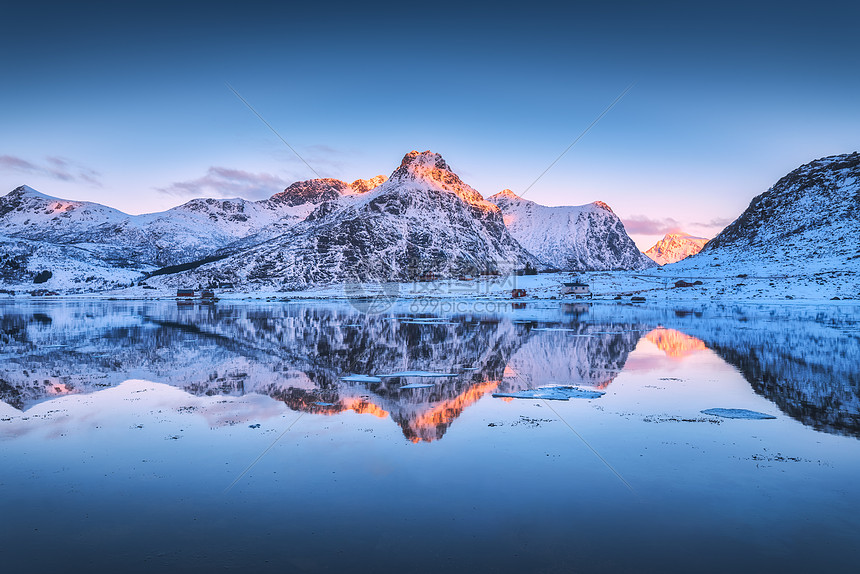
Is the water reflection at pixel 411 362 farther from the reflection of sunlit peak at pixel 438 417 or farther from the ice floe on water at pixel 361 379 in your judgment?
the ice floe on water at pixel 361 379

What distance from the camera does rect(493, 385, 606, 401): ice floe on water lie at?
19297mm

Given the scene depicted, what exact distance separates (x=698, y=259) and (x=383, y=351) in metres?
173

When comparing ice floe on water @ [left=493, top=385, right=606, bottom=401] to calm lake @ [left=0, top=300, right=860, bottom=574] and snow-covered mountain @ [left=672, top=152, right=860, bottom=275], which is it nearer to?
calm lake @ [left=0, top=300, right=860, bottom=574]

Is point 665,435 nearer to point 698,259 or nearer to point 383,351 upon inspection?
point 383,351

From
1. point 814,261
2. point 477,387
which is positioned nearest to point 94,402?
point 477,387

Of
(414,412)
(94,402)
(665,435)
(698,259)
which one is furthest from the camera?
(698,259)

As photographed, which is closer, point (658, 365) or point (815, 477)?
point (815, 477)

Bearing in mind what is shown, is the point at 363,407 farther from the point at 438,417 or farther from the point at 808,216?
the point at 808,216

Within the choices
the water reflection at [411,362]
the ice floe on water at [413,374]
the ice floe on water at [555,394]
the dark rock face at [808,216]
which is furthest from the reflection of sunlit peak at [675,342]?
the dark rock face at [808,216]

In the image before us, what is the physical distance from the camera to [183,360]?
28.9m

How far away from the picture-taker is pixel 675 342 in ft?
120

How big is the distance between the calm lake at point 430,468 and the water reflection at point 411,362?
0.24m

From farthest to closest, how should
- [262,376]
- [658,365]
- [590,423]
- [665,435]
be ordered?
[658,365], [262,376], [590,423], [665,435]

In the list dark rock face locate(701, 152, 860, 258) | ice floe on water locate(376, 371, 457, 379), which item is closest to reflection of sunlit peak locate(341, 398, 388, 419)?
ice floe on water locate(376, 371, 457, 379)
